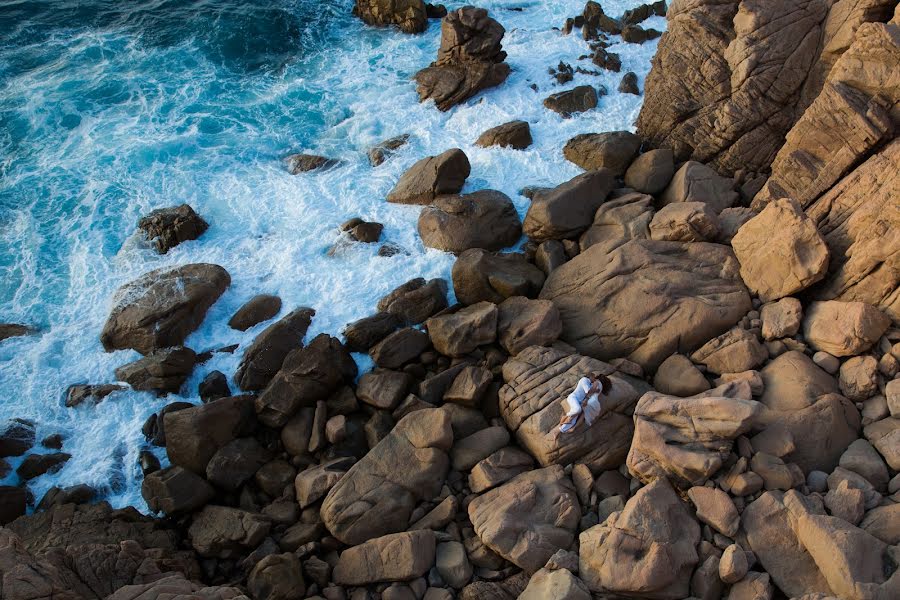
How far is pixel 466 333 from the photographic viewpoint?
1572 centimetres

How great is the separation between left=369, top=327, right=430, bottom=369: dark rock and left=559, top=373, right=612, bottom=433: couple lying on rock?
4.35m

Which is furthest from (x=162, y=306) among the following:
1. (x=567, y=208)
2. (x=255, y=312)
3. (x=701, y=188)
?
(x=701, y=188)

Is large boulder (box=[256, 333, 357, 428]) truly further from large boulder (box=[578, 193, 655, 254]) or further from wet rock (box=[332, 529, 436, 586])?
large boulder (box=[578, 193, 655, 254])

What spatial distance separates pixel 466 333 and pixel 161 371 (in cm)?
763

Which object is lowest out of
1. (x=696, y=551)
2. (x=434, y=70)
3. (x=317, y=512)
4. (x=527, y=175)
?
(x=317, y=512)

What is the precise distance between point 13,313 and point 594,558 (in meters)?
17.0

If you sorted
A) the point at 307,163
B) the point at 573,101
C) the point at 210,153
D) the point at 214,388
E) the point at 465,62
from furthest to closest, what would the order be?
the point at 465,62 → the point at 573,101 → the point at 210,153 → the point at 307,163 → the point at 214,388

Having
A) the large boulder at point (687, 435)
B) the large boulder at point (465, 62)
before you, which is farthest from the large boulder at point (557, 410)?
the large boulder at point (465, 62)

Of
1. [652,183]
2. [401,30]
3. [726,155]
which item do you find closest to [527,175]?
[652,183]

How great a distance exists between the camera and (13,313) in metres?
18.8

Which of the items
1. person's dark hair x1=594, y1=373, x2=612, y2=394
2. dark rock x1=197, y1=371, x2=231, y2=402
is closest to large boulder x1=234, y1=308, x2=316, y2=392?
dark rock x1=197, y1=371, x2=231, y2=402

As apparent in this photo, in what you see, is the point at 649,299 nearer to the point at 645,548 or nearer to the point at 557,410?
the point at 557,410

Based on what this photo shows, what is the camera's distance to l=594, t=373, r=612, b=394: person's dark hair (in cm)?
1338

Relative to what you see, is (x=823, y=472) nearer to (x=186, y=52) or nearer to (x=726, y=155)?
(x=726, y=155)
